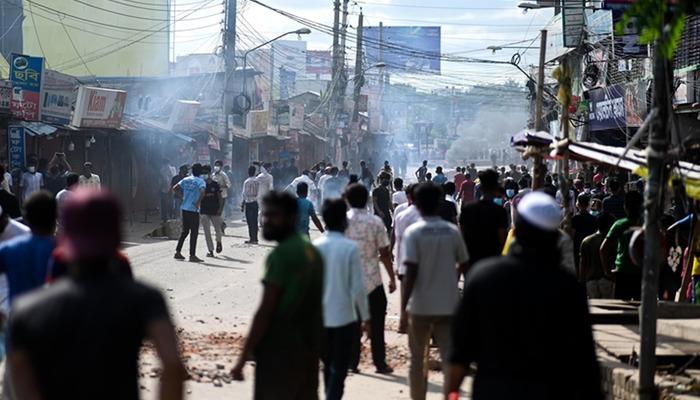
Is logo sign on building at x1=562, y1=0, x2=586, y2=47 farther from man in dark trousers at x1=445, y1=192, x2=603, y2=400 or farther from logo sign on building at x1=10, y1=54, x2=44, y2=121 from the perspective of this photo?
man in dark trousers at x1=445, y1=192, x2=603, y2=400

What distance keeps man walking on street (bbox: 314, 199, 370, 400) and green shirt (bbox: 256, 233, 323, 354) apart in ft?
4.48

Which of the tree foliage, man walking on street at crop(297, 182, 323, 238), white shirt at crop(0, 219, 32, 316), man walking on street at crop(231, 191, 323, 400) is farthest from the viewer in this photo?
man walking on street at crop(297, 182, 323, 238)

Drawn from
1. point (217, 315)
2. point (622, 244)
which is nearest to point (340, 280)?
point (622, 244)

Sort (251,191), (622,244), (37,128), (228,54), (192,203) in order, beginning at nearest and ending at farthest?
(622,244)
(192,203)
(251,191)
(37,128)
(228,54)

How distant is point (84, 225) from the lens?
3842mm

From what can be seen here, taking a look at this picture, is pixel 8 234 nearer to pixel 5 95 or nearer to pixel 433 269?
pixel 433 269

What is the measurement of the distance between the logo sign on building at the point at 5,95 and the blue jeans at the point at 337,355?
1878 centimetres

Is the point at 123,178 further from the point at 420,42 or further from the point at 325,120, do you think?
the point at 420,42

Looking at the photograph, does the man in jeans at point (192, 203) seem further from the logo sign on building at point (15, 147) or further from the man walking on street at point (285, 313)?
the man walking on street at point (285, 313)

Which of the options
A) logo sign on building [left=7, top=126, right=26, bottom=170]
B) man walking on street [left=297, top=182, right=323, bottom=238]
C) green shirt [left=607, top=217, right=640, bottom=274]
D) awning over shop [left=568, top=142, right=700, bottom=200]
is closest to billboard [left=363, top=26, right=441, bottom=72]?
logo sign on building [left=7, top=126, right=26, bottom=170]

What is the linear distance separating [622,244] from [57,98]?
20.3 m

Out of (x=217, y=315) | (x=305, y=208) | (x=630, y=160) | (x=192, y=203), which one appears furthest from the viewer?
(x=192, y=203)

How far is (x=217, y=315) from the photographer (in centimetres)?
1434

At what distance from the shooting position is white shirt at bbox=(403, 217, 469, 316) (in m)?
8.18
